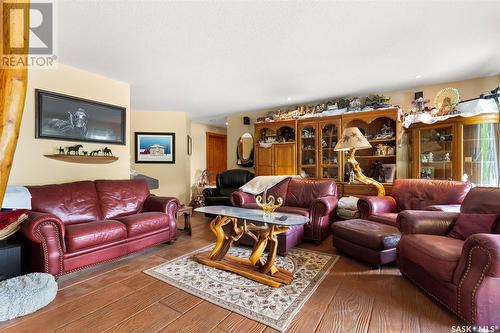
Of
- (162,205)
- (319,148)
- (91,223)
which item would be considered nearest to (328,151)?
(319,148)

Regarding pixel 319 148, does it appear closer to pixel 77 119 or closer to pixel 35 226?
pixel 77 119

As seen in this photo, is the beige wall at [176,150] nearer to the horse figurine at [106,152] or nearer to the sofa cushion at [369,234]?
the horse figurine at [106,152]

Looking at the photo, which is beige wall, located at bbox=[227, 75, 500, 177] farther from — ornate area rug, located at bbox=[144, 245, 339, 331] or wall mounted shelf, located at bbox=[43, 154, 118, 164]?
wall mounted shelf, located at bbox=[43, 154, 118, 164]

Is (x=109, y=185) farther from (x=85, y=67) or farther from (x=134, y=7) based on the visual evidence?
(x=134, y=7)

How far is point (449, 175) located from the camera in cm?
332

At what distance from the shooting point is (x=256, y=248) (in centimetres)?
221

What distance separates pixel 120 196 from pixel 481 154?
489 centimetres

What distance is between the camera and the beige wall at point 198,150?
21.6 feet

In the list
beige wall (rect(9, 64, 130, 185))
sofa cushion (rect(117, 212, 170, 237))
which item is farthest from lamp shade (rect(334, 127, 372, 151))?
beige wall (rect(9, 64, 130, 185))

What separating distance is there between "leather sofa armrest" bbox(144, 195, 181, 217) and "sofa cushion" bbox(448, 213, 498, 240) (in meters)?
3.05

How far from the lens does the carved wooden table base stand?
6.91 feet

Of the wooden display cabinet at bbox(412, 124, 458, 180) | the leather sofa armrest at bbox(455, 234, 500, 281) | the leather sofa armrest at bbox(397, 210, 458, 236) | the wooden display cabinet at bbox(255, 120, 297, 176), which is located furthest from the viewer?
the wooden display cabinet at bbox(255, 120, 297, 176)

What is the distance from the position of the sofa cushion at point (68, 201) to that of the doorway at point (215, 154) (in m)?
4.29

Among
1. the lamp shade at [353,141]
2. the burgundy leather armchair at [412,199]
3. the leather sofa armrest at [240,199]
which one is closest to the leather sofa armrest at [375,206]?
the burgundy leather armchair at [412,199]
